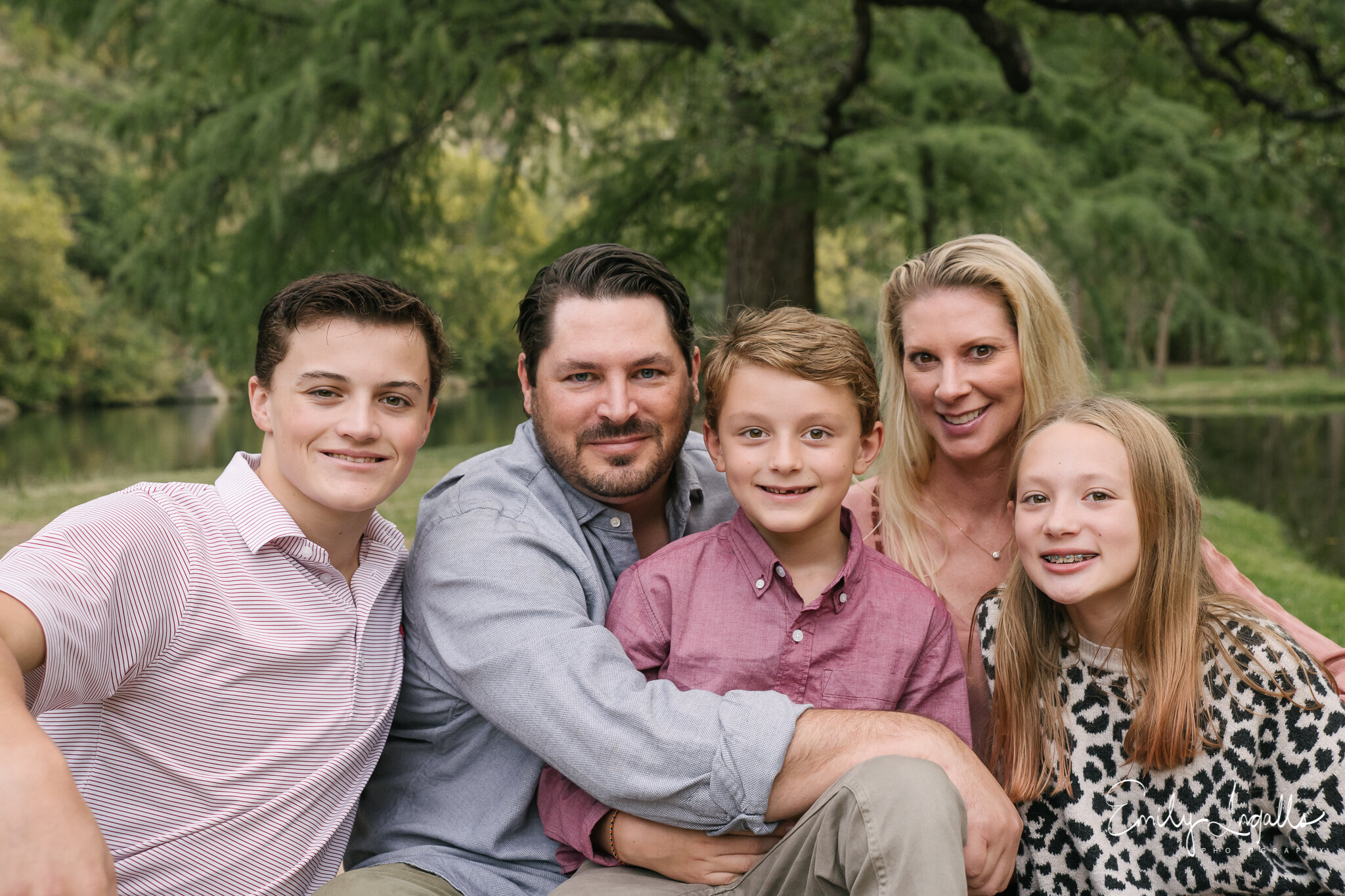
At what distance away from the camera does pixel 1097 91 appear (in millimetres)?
8766

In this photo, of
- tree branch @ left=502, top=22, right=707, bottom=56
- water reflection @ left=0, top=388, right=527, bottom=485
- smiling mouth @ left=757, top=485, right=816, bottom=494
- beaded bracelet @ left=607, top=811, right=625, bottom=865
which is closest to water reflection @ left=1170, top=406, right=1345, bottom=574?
smiling mouth @ left=757, top=485, right=816, bottom=494

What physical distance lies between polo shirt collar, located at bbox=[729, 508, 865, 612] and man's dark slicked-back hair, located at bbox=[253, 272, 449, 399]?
91cm

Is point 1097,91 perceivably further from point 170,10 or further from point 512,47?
point 170,10

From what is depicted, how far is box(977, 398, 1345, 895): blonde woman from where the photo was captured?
2.12 m

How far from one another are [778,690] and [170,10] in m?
9.25

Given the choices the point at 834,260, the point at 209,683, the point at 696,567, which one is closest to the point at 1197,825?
the point at 696,567

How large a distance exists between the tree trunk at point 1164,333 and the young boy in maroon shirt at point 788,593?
676cm

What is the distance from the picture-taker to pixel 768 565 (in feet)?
7.97

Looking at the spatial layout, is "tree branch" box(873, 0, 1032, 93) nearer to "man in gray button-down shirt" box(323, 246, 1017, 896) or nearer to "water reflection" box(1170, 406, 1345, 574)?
"water reflection" box(1170, 406, 1345, 574)

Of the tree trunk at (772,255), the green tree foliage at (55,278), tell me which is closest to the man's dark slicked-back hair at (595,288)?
the tree trunk at (772,255)

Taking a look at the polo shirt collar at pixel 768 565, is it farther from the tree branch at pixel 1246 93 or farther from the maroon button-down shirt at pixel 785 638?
the tree branch at pixel 1246 93

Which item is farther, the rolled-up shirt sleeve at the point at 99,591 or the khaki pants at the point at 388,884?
the khaki pants at the point at 388,884

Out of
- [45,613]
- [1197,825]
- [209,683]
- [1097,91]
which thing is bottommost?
[1197,825]

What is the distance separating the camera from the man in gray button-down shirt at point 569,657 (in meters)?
2.00
